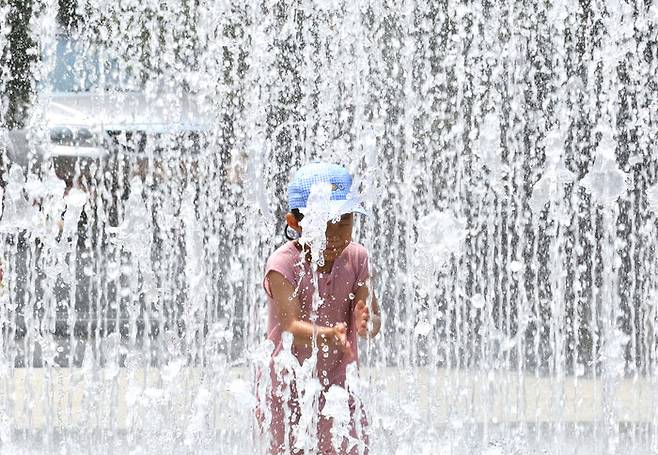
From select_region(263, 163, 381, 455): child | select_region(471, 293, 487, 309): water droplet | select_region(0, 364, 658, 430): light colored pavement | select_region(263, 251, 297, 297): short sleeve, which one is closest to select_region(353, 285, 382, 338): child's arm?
select_region(263, 163, 381, 455): child

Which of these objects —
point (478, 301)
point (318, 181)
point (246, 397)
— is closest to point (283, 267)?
point (318, 181)

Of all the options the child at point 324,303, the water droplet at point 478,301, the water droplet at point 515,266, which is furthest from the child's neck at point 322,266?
the water droplet at point 515,266

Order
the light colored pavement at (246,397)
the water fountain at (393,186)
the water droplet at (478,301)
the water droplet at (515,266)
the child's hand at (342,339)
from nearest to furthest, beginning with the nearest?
the child's hand at (342,339)
the light colored pavement at (246,397)
the water fountain at (393,186)
the water droplet at (478,301)
the water droplet at (515,266)

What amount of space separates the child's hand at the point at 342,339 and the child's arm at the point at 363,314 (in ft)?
0.11

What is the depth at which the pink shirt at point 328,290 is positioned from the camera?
9.32ft

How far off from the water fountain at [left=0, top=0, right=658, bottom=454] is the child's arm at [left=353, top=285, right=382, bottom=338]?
2.55 m

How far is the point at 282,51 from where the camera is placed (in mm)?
7824

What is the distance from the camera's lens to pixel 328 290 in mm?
2865

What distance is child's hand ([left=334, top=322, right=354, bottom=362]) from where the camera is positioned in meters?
2.73

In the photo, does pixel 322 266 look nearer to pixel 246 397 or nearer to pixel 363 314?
pixel 363 314

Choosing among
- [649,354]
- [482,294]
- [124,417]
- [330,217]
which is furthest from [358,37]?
[330,217]

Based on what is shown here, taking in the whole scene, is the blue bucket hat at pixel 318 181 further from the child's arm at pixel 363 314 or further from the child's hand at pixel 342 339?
the child's hand at pixel 342 339

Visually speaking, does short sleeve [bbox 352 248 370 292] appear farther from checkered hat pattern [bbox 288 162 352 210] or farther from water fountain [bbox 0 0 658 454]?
water fountain [bbox 0 0 658 454]

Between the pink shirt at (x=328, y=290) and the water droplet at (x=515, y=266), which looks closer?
the pink shirt at (x=328, y=290)
